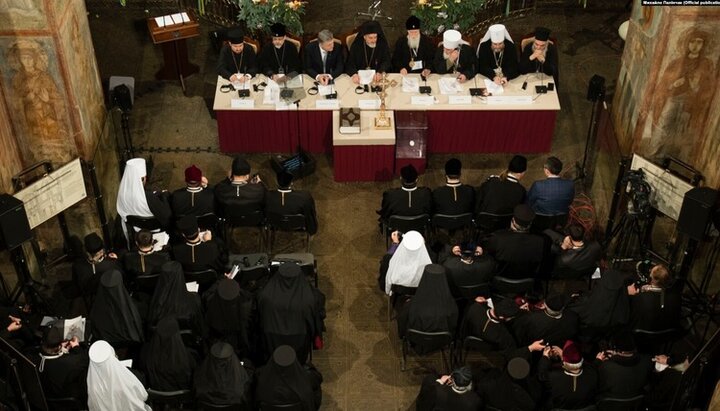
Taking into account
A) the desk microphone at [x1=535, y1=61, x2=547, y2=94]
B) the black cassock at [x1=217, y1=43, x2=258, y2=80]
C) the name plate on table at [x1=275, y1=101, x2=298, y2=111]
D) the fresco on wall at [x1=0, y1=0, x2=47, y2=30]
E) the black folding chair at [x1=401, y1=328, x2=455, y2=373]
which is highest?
the fresco on wall at [x1=0, y1=0, x2=47, y2=30]

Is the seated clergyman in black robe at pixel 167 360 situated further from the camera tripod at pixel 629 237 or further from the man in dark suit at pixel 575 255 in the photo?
the camera tripod at pixel 629 237

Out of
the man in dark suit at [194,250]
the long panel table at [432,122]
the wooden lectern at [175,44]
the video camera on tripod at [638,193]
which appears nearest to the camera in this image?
the man in dark suit at [194,250]

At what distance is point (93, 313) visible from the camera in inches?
406

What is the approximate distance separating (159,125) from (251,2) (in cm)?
245

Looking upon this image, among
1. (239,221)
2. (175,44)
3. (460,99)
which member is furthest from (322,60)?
(239,221)

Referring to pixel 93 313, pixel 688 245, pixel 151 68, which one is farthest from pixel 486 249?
pixel 151 68

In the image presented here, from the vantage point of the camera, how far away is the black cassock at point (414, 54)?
1476 cm

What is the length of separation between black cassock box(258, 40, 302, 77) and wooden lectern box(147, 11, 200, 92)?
1.37 meters

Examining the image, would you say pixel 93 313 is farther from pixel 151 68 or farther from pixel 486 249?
pixel 151 68

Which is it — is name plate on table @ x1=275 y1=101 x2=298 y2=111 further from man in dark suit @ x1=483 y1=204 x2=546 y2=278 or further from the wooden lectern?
man in dark suit @ x1=483 y1=204 x2=546 y2=278

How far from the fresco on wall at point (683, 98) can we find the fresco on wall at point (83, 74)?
7148 mm

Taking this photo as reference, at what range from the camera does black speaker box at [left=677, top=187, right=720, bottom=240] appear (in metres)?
10.9

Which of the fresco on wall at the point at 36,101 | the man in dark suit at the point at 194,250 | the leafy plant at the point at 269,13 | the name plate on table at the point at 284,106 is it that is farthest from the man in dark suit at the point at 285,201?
the leafy plant at the point at 269,13

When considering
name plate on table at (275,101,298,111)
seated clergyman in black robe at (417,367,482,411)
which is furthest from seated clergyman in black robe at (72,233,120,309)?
seated clergyman in black robe at (417,367,482,411)
